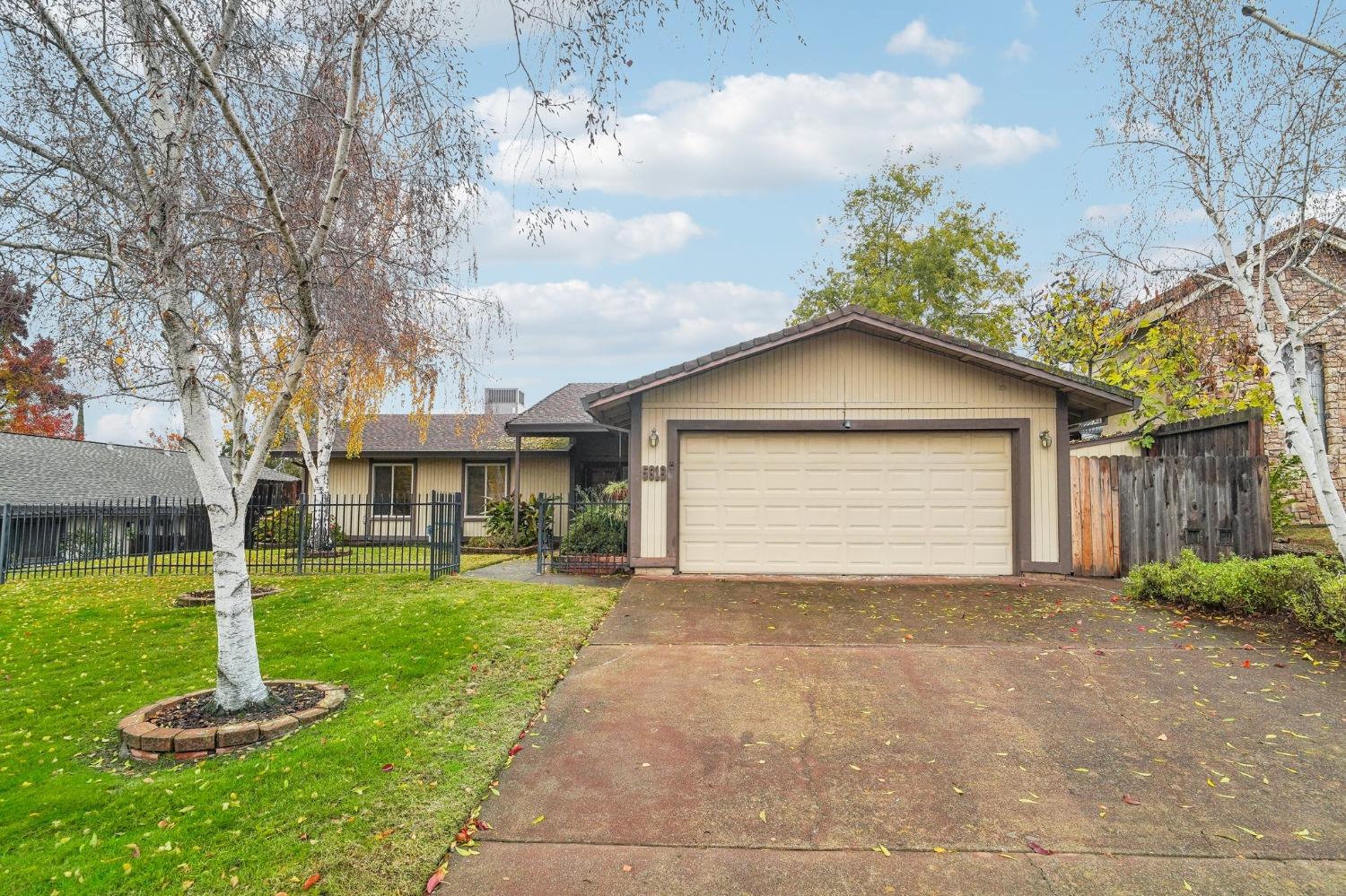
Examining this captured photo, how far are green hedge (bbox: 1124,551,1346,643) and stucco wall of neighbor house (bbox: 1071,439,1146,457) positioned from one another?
4.40 metres

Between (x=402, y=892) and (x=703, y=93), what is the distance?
182 inches

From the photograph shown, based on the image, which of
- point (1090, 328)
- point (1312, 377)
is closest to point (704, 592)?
point (1090, 328)

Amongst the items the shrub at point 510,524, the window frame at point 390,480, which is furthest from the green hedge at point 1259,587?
the window frame at point 390,480

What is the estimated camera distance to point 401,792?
382 cm

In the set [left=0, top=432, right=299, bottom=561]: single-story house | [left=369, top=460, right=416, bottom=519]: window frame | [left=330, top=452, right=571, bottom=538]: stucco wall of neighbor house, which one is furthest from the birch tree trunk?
[left=369, top=460, right=416, bottom=519]: window frame

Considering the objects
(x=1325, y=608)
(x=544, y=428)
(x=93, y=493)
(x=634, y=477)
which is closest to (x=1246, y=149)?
(x=1325, y=608)

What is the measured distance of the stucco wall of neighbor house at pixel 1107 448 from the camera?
42.8 feet

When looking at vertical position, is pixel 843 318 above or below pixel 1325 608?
above

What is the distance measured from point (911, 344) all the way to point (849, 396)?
1218 millimetres

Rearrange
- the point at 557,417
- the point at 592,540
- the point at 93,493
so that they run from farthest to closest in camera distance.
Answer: the point at 93,493 < the point at 557,417 < the point at 592,540

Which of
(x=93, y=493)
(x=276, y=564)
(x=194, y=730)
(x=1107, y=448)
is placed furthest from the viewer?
(x=93, y=493)

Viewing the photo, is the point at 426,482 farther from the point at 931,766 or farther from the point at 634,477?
the point at 931,766

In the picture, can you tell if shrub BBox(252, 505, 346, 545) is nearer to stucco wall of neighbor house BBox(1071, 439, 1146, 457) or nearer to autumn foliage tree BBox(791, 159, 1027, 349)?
stucco wall of neighbor house BBox(1071, 439, 1146, 457)

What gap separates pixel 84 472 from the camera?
21.9m
